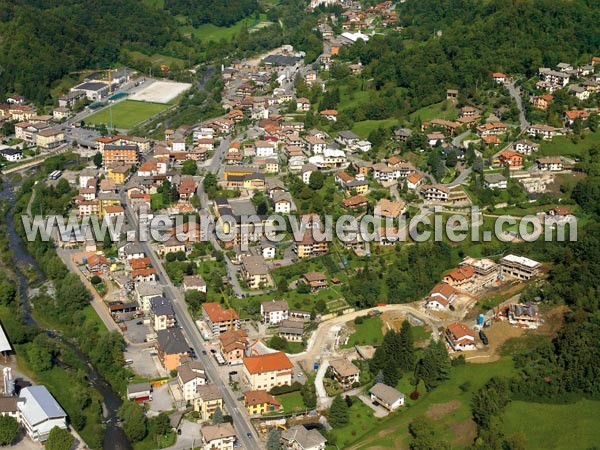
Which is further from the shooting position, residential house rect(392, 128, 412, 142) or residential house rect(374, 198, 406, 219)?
residential house rect(392, 128, 412, 142)

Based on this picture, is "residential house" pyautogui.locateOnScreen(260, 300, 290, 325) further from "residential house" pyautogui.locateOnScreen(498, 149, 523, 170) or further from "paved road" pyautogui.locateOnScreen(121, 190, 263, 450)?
"residential house" pyautogui.locateOnScreen(498, 149, 523, 170)

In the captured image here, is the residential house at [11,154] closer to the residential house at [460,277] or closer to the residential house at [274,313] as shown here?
the residential house at [274,313]

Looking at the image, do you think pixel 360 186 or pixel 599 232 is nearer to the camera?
pixel 599 232

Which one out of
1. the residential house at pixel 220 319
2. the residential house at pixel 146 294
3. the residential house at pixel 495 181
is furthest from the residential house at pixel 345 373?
the residential house at pixel 495 181

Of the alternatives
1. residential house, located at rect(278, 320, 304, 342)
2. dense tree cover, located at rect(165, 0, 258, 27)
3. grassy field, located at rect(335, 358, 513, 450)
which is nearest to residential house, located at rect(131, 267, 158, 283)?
residential house, located at rect(278, 320, 304, 342)

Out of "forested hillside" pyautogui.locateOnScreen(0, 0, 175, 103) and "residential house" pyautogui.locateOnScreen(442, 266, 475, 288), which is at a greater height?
"forested hillside" pyautogui.locateOnScreen(0, 0, 175, 103)

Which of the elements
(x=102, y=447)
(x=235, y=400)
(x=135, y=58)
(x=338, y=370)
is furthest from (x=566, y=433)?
(x=135, y=58)

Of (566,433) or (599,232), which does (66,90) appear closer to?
(599,232)
